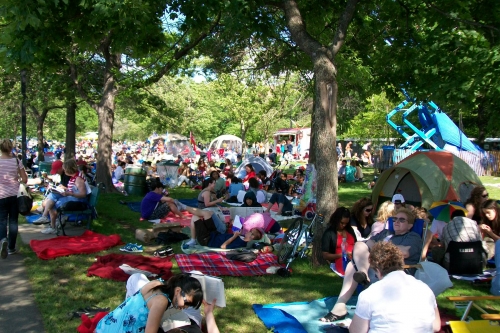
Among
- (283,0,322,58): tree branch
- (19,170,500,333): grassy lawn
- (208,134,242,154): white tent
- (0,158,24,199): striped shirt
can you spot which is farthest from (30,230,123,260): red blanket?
(208,134,242,154): white tent

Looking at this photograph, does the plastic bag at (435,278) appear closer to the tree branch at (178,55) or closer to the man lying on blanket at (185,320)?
the man lying on blanket at (185,320)

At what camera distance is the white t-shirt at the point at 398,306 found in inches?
132

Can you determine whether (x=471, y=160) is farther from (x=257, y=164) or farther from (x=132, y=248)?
(x=132, y=248)

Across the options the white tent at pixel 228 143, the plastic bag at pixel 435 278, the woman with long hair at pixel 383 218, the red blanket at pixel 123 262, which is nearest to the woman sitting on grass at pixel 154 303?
the plastic bag at pixel 435 278

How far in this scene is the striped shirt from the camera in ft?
23.0

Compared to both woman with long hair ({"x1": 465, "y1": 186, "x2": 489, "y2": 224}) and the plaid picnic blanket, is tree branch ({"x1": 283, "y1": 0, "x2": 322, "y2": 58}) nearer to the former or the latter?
the plaid picnic blanket

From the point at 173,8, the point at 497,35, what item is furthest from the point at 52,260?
the point at 497,35

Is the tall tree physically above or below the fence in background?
above

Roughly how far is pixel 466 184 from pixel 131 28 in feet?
26.3

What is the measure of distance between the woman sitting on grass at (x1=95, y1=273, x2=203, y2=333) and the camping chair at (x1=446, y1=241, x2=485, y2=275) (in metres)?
4.24

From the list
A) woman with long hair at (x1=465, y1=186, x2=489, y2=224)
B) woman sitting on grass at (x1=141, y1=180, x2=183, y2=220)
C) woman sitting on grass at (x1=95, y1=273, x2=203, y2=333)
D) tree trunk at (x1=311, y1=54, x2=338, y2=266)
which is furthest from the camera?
woman sitting on grass at (x1=141, y1=180, x2=183, y2=220)

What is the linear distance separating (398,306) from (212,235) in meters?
5.51

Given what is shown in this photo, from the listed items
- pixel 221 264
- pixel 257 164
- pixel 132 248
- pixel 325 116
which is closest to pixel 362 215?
pixel 325 116

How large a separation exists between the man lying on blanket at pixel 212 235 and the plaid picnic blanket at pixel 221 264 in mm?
565
